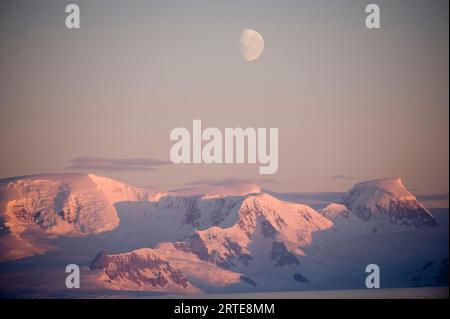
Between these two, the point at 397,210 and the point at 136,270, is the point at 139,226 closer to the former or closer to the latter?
the point at 136,270

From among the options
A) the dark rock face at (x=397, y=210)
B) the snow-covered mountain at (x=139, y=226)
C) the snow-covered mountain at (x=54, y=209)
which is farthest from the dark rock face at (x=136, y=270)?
the dark rock face at (x=397, y=210)

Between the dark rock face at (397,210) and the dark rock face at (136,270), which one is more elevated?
the dark rock face at (397,210)

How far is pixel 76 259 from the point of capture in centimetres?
11969

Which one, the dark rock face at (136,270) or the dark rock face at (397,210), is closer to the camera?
the dark rock face at (136,270)

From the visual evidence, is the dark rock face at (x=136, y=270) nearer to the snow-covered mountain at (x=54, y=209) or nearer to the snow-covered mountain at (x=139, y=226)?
the snow-covered mountain at (x=139, y=226)

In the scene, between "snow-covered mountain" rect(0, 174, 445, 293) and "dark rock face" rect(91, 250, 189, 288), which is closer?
"snow-covered mountain" rect(0, 174, 445, 293)

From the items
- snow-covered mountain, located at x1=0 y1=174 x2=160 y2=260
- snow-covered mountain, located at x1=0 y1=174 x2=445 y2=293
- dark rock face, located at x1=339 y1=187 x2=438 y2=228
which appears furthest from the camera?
dark rock face, located at x1=339 y1=187 x2=438 y2=228

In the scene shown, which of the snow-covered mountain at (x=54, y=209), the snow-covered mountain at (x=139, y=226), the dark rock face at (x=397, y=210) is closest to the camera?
the snow-covered mountain at (x=54, y=209)

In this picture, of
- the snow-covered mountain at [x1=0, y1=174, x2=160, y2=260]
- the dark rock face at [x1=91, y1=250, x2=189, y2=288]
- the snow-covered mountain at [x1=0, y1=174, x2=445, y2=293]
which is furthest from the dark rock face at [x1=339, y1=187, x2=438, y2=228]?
the snow-covered mountain at [x1=0, y1=174, x2=160, y2=260]

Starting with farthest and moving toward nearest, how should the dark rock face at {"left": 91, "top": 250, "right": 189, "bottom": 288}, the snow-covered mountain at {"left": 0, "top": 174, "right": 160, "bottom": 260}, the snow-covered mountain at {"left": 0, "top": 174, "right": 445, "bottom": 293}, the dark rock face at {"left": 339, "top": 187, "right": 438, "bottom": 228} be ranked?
the dark rock face at {"left": 339, "top": 187, "right": 438, "bottom": 228} < the dark rock face at {"left": 91, "top": 250, "right": 189, "bottom": 288} < the snow-covered mountain at {"left": 0, "top": 174, "right": 445, "bottom": 293} < the snow-covered mountain at {"left": 0, "top": 174, "right": 160, "bottom": 260}

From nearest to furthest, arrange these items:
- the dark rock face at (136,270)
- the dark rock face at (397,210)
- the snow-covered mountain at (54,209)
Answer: the snow-covered mountain at (54,209) → the dark rock face at (136,270) → the dark rock face at (397,210)

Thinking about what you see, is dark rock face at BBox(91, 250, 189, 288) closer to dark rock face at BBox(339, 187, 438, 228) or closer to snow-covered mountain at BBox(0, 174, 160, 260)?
snow-covered mountain at BBox(0, 174, 160, 260)
